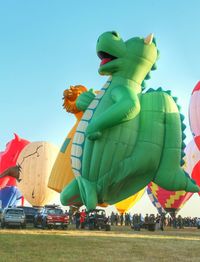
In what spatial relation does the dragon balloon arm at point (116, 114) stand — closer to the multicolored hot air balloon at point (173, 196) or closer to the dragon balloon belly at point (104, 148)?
the dragon balloon belly at point (104, 148)

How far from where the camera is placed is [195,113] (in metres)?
22.4

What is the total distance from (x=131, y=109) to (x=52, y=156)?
1905 centimetres

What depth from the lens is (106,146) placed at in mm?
9125

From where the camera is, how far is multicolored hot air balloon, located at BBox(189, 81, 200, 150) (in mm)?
22280

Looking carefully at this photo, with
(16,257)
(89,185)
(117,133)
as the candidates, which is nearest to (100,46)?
(117,133)

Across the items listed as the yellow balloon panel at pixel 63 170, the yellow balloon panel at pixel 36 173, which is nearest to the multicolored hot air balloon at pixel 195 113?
the yellow balloon panel at pixel 63 170

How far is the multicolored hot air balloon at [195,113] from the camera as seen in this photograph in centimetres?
2228

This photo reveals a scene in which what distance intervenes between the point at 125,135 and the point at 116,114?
1.78 feet

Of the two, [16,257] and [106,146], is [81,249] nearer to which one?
[16,257]

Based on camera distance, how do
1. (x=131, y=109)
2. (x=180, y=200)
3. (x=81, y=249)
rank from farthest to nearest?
(x=180, y=200), (x=81, y=249), (x=131, y=109)

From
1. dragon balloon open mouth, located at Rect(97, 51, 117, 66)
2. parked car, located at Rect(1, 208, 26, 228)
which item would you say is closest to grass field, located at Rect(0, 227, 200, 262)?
dragon balloon open mouth, located at Rect(97, 51, 117, 66)

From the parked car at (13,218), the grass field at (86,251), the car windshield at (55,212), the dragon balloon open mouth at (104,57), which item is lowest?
the grass field at (86,251)

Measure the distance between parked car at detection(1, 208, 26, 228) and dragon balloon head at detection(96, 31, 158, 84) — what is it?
10.6 metres

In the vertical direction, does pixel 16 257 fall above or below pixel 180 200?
below
